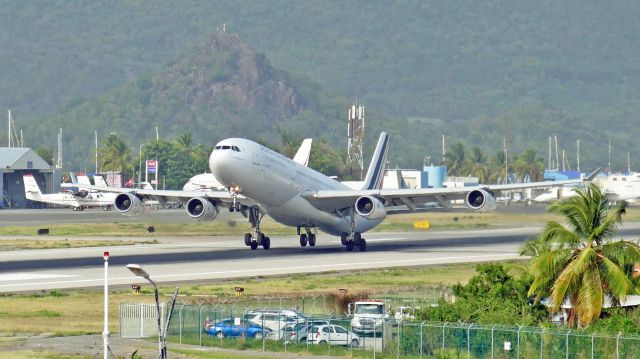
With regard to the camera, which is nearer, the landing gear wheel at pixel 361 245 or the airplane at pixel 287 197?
the airplane at pixel 287 197

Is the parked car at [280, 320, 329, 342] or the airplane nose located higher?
the airplane nose

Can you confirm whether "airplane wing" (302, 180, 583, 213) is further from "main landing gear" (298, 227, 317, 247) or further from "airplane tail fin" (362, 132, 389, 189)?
"airplane tail fin" (362, 132, 389, 189)

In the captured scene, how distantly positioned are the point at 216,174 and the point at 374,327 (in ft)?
146

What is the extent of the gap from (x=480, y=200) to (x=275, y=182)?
14395mm

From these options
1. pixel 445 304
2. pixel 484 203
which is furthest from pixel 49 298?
pixel 484 203

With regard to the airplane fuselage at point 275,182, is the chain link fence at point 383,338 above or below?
below

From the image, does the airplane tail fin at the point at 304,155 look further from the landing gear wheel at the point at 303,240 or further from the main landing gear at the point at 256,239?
the main landing gear at the point at 256,239

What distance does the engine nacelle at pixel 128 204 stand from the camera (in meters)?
103

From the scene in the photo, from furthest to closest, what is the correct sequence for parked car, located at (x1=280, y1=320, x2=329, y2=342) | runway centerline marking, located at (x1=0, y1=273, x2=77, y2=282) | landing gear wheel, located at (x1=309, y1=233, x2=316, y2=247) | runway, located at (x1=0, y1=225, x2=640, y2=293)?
landing gear wheel, located at (x1=309, y1=233, x2=316, y2=247)
runway, located at (x1=0, y1=225, x2=640, y2=293)
runway centerline marking, located at (x1=0, y1=273, x2=77, y2=282)
parked car, located at (x1=280, y1=320, x2=329, y2=342)

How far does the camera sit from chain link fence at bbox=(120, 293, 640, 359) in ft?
161

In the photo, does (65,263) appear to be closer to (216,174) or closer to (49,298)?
(216,174)

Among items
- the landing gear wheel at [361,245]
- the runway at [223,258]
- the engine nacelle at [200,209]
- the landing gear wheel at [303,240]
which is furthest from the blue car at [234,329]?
the landing gear wheel at [303,240]

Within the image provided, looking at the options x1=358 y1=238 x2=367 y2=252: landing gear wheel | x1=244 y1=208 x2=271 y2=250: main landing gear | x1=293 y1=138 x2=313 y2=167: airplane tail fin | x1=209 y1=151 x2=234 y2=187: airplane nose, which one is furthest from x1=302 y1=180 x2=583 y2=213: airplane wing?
x1=293 y1=138 x2=313 y2=167: airplane tail fin

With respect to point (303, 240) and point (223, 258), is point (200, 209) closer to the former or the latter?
point (223, 258)
